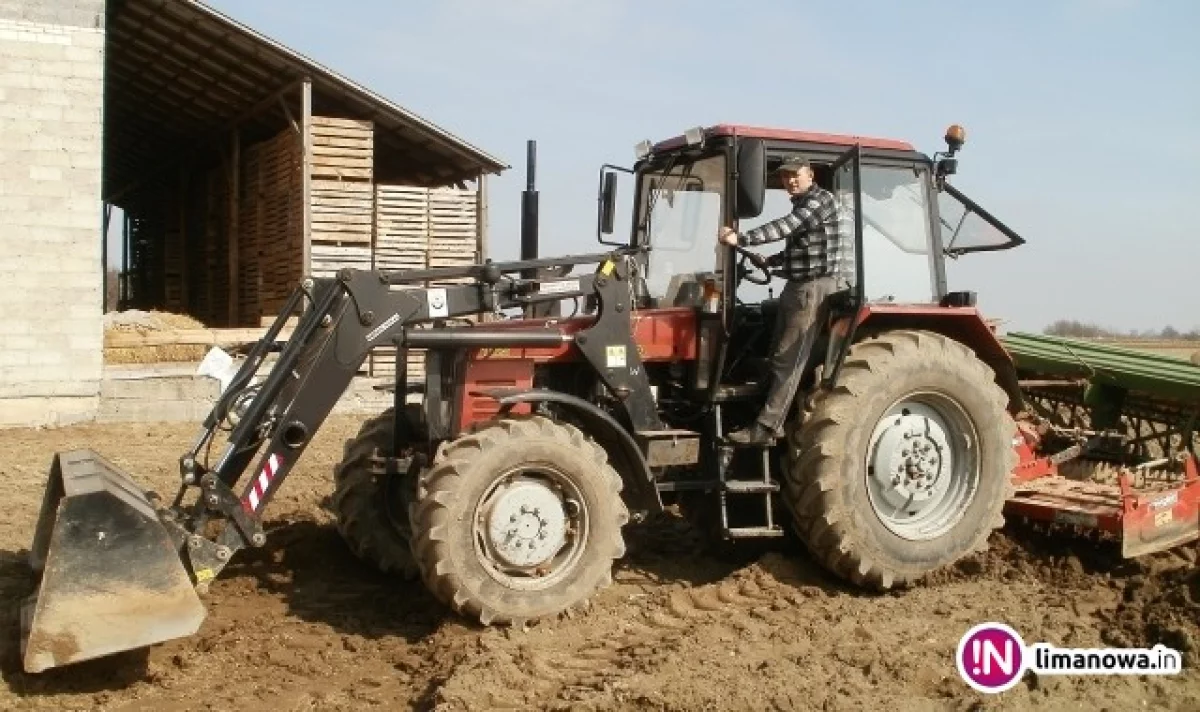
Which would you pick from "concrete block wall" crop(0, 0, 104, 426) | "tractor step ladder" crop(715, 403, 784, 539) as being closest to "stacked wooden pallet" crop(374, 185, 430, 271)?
"concrete block wall" crop(0, 0, 104, 426)

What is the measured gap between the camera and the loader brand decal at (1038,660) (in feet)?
16.2

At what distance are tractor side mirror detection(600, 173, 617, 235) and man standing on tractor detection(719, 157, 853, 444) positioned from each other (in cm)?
95

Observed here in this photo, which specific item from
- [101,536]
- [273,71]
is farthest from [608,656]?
[273,71]

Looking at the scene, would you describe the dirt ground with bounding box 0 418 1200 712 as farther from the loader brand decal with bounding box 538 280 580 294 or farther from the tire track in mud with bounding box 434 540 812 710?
the loader brand decal with bounding box 538 280 580 294

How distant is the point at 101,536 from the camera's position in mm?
4762

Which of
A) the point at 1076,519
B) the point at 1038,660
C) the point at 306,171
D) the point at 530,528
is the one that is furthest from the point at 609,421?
the point at 306,171

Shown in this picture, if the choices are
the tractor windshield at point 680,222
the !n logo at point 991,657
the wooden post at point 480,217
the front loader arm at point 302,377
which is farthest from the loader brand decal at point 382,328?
the wooden post at point 480,217

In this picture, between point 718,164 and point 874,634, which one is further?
point 718,164

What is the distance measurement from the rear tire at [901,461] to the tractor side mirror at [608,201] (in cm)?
163

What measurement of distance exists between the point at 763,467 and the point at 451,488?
6.13 feet

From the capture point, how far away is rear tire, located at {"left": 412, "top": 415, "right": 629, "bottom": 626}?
525 centimetres

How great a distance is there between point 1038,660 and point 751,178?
262cm

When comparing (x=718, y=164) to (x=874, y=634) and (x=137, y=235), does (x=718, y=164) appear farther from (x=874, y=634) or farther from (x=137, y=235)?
(x=137, y=235)

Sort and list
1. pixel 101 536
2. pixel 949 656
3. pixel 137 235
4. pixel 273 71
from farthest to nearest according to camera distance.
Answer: pixel 137 235, pixel 273 71, pixel 949 656, pixel 101 536
